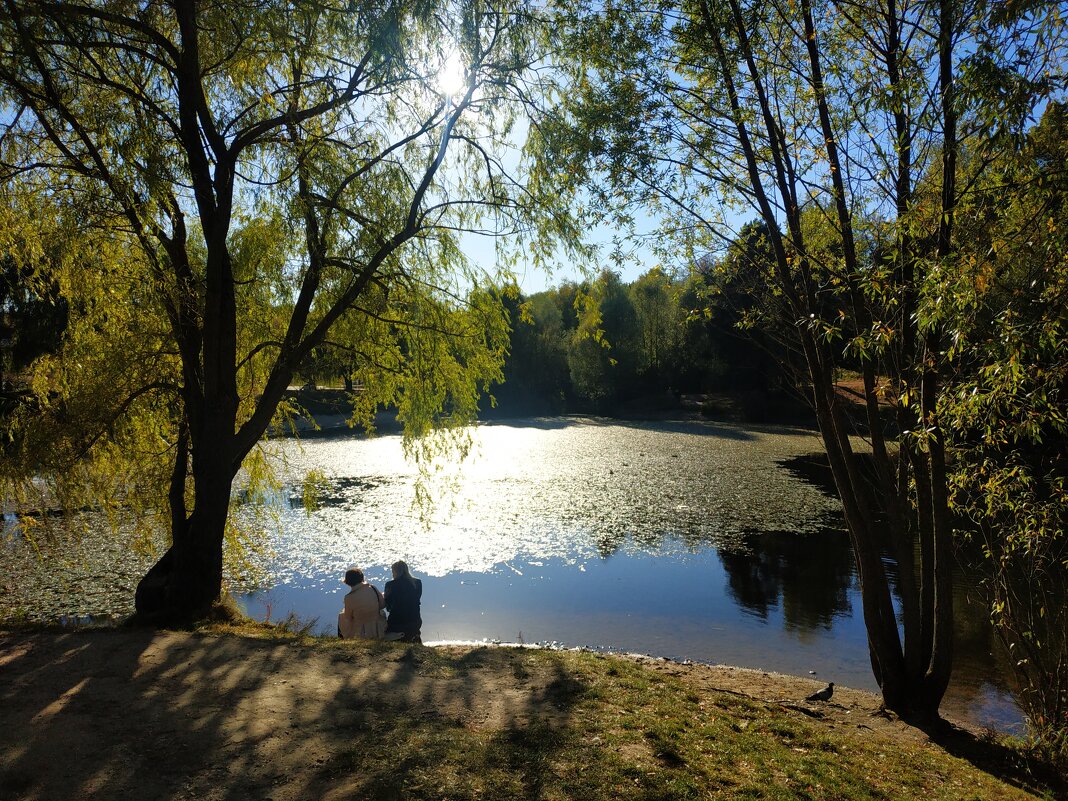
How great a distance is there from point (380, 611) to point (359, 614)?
27cm

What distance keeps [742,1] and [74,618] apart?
38.5 ft

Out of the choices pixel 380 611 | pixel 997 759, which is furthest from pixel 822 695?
pixel 380 611

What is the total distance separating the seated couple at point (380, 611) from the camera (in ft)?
26.4

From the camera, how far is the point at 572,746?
457cm

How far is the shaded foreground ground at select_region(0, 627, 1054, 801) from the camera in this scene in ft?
12.9

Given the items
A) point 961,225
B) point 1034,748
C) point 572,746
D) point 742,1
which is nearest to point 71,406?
point 572,746

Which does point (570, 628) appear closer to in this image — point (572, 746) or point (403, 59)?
point (572, 746)

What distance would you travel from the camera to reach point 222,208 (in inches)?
288

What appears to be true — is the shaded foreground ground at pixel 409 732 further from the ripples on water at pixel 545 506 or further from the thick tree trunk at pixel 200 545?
the ripples on water at pixel 545 506

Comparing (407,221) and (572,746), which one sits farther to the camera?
(407,221)

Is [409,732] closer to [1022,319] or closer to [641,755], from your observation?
[641,755]

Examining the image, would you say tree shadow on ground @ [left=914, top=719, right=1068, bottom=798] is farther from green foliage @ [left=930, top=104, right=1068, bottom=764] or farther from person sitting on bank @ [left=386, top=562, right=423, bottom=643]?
person sitting on bank @ [left=386, top=562, right=423, bottom=643]

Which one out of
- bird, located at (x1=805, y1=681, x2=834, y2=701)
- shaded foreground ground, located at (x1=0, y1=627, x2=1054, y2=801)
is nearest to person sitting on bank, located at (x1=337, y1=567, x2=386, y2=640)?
shaded foreground ground, located at (x1=0, y1=627, x2=1054, y2=801)

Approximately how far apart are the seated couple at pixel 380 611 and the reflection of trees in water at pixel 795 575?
6.36 metres
